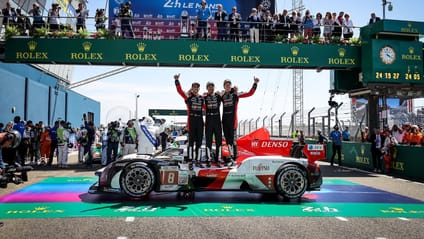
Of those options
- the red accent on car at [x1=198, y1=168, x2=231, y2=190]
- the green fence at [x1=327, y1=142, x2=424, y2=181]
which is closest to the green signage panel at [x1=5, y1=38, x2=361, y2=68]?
the green fence at [x1=327, y1=142, x2=424, y2=181]

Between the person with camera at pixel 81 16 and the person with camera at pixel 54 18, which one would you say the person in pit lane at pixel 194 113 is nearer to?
the person with camera at pixel 81 16

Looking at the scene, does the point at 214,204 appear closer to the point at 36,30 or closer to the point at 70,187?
the point at 70,187

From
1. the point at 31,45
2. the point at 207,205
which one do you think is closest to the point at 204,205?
the point at 207,205

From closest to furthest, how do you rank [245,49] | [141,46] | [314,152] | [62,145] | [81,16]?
[314,152]
[62,145]
[141,46]
[245,49]
[81,16]

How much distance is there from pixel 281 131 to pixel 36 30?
14.7 metres

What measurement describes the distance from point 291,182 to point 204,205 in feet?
5.68

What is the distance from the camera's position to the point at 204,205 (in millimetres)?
6848

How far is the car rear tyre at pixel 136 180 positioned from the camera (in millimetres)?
7145

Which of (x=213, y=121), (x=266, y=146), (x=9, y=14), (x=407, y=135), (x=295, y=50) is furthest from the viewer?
(x=295, y=50)

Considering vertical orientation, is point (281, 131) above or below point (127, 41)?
below

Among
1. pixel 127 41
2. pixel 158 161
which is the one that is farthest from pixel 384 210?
pixel 127 41

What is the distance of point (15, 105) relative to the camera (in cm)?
1888

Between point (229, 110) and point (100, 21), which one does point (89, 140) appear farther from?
point (229, 110)

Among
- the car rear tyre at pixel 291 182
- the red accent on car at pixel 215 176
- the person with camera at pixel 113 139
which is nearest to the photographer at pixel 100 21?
the person with camera at pixel 113 139
